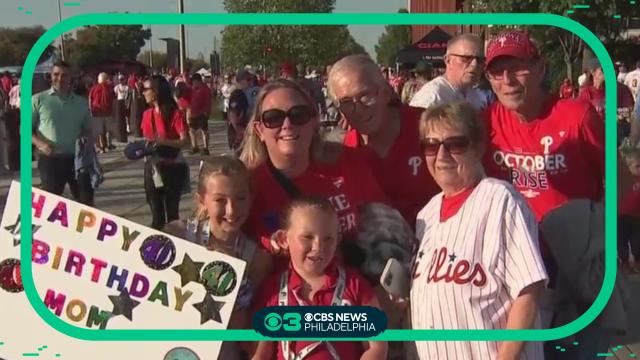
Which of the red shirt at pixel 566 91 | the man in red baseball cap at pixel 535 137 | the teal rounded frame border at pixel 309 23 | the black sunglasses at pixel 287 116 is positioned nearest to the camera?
the teal rounded frame border at pixel 309 23

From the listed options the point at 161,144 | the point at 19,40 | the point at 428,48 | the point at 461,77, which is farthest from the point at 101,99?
the point at 461,77

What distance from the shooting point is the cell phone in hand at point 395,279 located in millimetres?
1714

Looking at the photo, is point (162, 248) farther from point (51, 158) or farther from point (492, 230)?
point (492, 230)

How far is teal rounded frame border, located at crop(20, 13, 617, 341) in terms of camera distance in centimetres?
156

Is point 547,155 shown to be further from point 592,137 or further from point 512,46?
point 512,46

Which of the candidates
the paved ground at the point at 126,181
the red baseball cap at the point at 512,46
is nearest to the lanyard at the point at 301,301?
the paved ground at the point at 126,181

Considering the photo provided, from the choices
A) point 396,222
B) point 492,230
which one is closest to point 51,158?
point 396,222

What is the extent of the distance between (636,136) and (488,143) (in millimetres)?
1678

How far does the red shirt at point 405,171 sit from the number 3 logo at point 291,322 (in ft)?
1.22

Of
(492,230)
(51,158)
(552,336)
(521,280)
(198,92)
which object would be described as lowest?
(552,336)

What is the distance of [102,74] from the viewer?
1.68 metres

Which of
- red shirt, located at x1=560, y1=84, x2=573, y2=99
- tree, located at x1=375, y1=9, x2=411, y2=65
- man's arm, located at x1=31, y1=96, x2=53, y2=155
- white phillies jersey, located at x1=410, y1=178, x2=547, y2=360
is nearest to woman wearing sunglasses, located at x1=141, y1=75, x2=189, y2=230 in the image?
man's arm, located at x1=31, y1=96, x2=53, y2=155

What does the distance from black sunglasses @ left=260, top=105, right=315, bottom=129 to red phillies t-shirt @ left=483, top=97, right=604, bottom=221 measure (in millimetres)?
470

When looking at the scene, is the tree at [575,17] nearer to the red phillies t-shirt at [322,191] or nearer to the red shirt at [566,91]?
the red shirt at [566,91]
